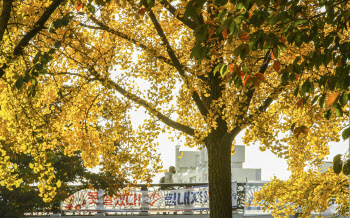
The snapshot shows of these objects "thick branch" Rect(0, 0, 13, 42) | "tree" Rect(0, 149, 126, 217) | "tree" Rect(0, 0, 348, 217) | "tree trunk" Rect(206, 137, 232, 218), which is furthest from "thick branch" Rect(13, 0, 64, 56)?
"tree" Rect(0, 149, 126, 217)

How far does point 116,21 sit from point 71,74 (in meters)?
1.60

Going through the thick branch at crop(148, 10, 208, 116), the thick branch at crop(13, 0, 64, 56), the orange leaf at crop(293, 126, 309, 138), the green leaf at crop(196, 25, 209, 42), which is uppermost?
the thick branch at crop(148, 10, 208, 116)

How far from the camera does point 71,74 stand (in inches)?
356

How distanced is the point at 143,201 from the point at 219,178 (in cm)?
964

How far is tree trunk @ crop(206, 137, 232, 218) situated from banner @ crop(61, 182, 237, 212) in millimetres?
8794

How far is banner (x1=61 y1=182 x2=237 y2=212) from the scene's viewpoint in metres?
17.3

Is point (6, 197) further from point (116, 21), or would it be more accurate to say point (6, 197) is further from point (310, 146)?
point (310, 146)

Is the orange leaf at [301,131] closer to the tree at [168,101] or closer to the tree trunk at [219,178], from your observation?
the tree at [168,101]

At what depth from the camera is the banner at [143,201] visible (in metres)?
17.3

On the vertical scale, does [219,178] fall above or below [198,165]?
below

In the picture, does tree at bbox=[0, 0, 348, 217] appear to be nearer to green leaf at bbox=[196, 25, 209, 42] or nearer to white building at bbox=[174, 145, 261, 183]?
green leaf at bbox=[196, 25, 209, 42]

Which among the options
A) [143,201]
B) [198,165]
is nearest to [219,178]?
[143,201]

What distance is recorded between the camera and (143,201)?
17.8 metres

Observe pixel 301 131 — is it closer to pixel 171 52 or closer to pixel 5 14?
pixel 5 14
